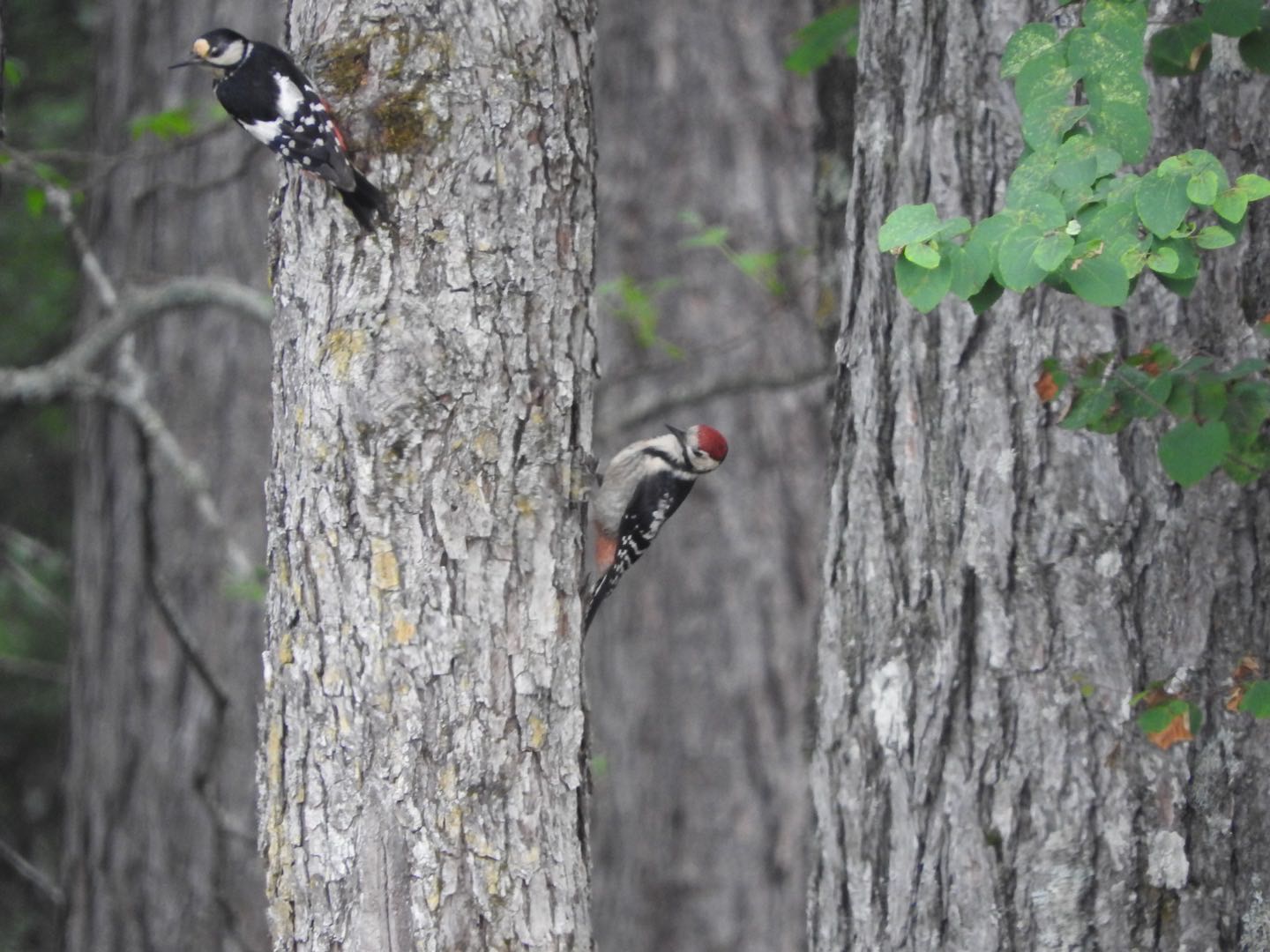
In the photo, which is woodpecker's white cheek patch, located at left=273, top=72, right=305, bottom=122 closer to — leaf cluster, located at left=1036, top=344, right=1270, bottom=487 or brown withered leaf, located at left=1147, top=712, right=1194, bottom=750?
leaf cluster, located at left=1036, top=344, right=1270, bottom=487

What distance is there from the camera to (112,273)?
21.2 ft

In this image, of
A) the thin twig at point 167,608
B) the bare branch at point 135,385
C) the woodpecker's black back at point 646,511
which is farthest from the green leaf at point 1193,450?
the bare branch at point 135,385

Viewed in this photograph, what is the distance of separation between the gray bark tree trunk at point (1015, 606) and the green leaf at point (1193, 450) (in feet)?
1.25

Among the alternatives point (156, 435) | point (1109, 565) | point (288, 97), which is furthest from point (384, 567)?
point (156, 435)

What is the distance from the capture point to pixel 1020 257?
7.33ft

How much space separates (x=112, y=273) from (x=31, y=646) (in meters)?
3.36

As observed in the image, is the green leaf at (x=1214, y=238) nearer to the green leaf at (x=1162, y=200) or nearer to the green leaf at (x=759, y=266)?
the green leaf at (x=1162, y=200)

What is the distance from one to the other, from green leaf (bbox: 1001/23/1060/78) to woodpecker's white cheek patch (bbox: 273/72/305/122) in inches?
52.1

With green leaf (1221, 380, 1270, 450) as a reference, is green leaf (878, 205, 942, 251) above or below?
above

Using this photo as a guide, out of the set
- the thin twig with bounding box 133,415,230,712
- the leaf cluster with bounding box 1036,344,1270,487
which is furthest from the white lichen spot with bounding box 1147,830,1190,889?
the thin twig with bounding box 133,415,230,712

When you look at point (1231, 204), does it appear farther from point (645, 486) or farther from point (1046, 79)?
point (645, 486)

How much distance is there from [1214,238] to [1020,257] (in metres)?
0.35

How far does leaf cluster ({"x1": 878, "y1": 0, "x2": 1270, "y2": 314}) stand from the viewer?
7.43ft

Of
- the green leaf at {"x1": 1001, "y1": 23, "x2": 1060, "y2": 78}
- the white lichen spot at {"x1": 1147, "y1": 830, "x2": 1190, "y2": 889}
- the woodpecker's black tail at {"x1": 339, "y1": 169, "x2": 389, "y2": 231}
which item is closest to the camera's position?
the green leaf at {"x1": 1001, "y1": 23, "x2": 1060, "y2": 78}
